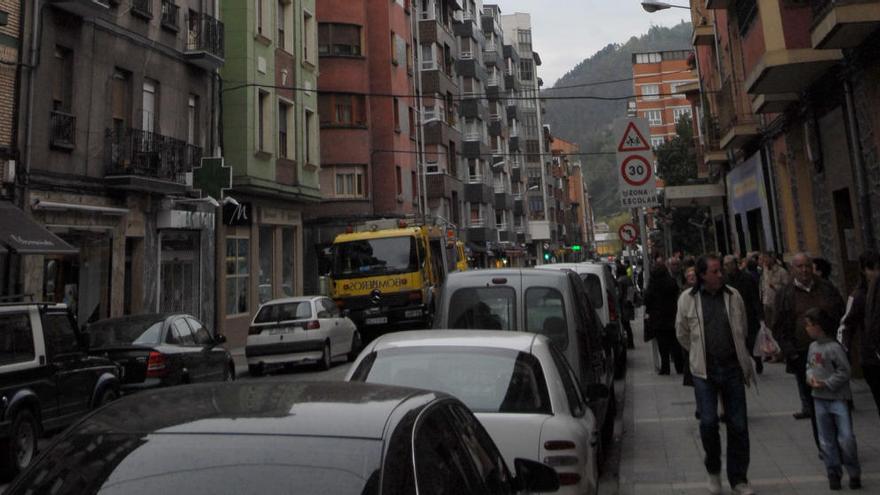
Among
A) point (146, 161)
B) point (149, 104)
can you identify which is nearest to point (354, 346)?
point (146, 161)

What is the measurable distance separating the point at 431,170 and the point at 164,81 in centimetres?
2412

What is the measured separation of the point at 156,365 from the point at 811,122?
11604 millimetres

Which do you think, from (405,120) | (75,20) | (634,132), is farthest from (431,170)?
(634,132)

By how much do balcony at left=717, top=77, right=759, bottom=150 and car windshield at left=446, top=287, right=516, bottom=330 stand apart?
11738 millimetres

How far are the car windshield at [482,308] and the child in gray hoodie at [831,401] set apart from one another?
2.86 m

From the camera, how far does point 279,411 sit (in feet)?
8.39

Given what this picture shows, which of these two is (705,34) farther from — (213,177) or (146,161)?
(146,161)

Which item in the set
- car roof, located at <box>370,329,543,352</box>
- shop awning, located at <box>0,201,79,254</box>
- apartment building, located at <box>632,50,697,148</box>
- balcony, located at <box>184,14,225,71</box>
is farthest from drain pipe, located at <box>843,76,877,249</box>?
apartment building, located at <box>632,50,697,148</box>

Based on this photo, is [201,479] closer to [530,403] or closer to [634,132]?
[530,403]

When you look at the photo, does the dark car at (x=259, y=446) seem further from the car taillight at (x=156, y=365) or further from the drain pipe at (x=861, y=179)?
the drain pipe at (x=861, y=179)

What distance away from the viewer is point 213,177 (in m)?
21.1

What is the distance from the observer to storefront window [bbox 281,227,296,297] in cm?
2845

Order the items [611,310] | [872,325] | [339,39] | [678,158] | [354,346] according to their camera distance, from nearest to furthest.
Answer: [872,325] → [611,310] → [354,346] → [339,39] → [678,158]

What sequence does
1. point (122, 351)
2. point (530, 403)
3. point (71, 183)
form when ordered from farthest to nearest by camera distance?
point (71, 183), point (122, 351), point (530, 403)
